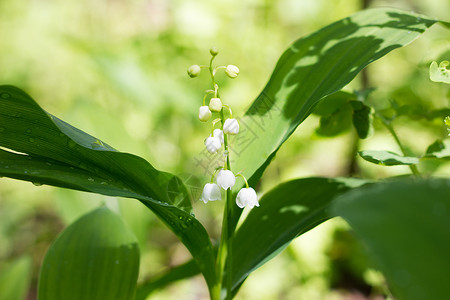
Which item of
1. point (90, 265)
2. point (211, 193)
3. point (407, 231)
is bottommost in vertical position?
point (90, 265)

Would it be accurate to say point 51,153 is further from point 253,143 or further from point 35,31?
point 35,31

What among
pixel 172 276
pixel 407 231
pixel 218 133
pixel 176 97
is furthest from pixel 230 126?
pixel 176 97

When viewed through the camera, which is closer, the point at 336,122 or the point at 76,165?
the point at 76,165

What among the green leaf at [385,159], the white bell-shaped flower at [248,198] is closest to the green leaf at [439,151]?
the green leaf at [385,159]

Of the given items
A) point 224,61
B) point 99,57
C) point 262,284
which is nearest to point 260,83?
point 224,61

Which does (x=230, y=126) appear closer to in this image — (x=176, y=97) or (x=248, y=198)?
(x=248, y=198)

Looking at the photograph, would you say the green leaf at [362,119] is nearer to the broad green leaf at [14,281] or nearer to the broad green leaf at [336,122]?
the broad green leaf at [336,122]
